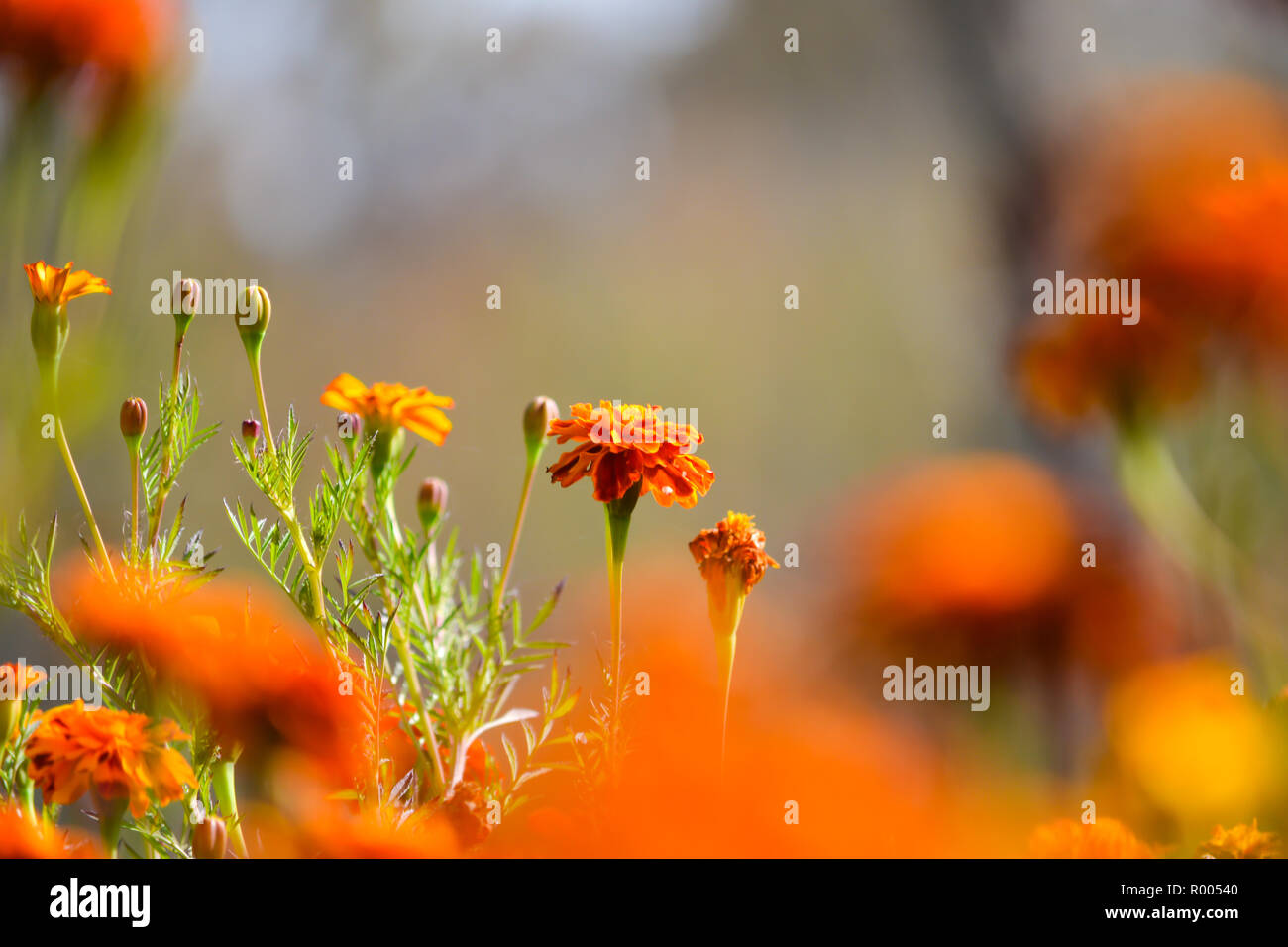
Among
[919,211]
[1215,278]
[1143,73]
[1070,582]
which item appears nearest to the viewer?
[1215,278]

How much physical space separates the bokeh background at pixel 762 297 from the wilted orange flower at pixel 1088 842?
38 millimetres

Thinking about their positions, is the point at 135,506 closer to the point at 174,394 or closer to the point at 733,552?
the point at 174,394

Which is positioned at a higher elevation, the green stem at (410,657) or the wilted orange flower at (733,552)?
the wilted orange flower at (733,552)

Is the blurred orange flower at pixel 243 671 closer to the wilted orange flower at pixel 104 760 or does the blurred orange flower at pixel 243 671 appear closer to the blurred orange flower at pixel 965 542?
the wilted orange flower at pixel 104 760

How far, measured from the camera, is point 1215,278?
0.39 m

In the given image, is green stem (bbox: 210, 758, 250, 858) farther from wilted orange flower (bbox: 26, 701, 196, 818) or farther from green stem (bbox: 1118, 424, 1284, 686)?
green stem (bbox: 1118, 424, 1284, 686)

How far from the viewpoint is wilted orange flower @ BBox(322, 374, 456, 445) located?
0.26 metres

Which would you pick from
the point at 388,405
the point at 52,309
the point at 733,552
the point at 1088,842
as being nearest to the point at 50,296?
the point at 52,309

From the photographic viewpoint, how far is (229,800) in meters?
0.27

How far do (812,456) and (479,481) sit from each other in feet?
0.92

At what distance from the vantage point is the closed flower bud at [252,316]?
277mm

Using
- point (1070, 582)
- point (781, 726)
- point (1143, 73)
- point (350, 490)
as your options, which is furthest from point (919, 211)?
point (350, 490)

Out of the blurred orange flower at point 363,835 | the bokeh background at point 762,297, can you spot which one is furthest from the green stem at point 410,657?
the bokeh background at point 762,297
